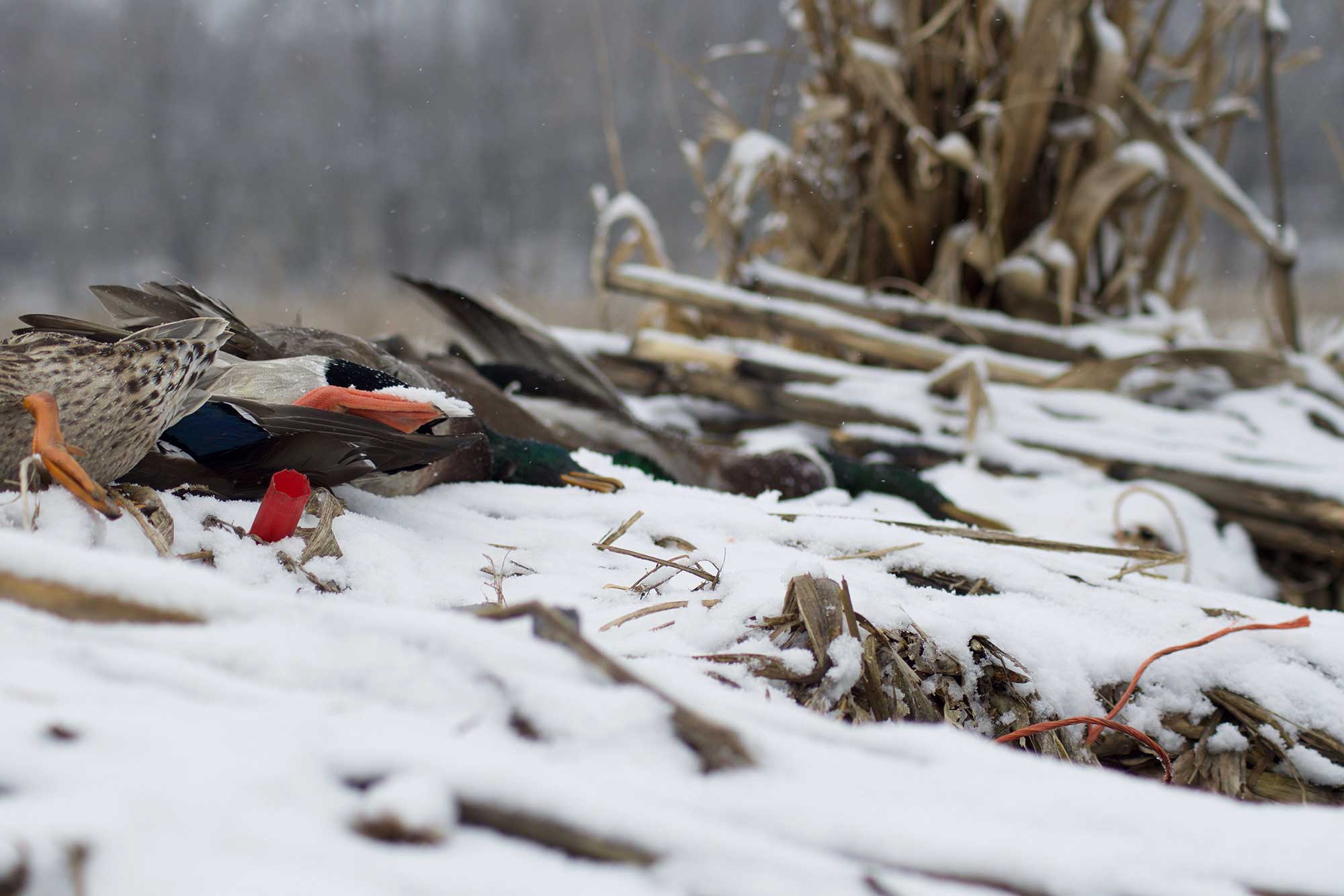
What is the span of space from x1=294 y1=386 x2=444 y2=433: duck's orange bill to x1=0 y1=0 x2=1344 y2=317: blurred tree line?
39.0 feet

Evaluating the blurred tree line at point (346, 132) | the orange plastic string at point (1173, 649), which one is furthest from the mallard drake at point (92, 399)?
the blurred tree line at point (346, 132)

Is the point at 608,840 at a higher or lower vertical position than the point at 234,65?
lower

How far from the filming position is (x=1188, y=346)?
251cm

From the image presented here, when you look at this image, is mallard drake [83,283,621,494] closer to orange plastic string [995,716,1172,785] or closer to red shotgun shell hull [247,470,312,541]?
red shotgun shell hull [247,470,312,541]

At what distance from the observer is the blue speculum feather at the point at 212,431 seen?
0.95m

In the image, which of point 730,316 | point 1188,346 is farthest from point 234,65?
point 1188,346

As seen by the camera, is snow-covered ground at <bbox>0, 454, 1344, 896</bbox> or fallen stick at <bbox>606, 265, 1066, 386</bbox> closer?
snow-covered ground at <bbox>0, 454, 1344, 896</bbox>

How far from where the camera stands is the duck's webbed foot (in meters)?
0.72

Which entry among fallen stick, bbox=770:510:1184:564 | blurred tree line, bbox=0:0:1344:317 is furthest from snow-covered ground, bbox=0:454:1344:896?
blurred tree line, bbox=0:0:1344:317

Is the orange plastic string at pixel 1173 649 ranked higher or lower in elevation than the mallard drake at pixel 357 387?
lower

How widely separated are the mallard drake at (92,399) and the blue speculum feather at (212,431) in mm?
26

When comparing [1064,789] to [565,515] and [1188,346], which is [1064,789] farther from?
Result: [1188,346]

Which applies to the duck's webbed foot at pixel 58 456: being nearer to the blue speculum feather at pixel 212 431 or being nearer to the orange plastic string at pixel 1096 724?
the blue speculum feather at pixel 212 431

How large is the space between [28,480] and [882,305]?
8.61 ft
